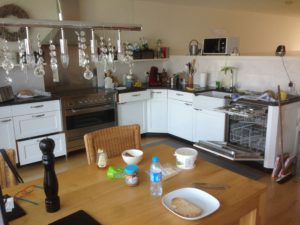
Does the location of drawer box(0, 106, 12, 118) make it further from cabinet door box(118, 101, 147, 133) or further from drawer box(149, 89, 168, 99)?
drawer box(149, 89, 168, 99)

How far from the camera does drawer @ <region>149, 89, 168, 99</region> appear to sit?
14.5 ft

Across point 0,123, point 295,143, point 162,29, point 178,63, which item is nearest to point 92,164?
point 0,123

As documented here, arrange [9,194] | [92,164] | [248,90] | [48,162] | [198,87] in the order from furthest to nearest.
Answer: [198,87], [248,90], [92,164], [9,194], [48,162]

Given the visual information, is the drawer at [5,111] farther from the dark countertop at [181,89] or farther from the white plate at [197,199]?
the white plate at [197,199]

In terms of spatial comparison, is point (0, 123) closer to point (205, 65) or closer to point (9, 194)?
point (9, 194)

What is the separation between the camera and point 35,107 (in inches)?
132

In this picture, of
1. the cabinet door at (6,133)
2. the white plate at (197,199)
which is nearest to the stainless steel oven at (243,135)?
the white plate at (197,199)

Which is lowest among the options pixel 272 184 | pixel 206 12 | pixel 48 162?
pixel 272 184

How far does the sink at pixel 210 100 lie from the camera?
3.52 meters

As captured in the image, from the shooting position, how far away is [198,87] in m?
4.28

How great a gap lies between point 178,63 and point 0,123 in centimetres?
311

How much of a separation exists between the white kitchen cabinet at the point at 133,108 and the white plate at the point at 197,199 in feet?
9.51

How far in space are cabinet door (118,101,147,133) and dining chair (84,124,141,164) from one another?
2.17m

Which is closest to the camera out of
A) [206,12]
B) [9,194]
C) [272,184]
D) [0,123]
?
[9,194]
